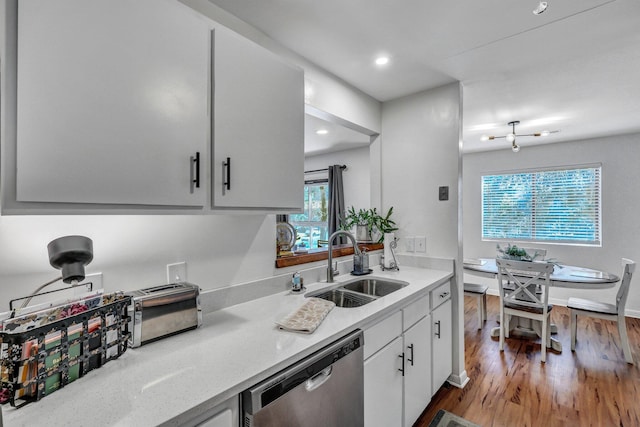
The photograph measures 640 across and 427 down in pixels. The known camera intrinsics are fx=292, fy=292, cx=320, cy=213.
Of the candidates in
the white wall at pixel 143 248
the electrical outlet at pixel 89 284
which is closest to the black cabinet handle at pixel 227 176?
the white wall at pixel 143 248

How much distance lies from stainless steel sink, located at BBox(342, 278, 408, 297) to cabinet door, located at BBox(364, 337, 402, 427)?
0.46 metres

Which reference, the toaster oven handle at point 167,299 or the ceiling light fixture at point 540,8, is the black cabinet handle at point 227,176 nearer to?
the toaster oven handle at point 167,299

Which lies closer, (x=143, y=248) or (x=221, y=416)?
(x=221, y=416)

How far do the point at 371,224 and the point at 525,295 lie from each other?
1819 mm

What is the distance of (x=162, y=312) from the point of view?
108 cm

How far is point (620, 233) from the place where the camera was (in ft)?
12.5

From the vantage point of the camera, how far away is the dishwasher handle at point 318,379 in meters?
1.04

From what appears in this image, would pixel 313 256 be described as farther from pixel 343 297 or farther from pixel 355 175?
pixel 355 175

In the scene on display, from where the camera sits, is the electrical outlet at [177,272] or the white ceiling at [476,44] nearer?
the electrical outlet at [177,272]

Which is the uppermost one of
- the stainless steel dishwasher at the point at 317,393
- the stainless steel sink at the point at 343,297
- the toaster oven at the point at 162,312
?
the toaster oven at the point at 162,312

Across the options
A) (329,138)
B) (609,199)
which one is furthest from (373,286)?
(609,199)

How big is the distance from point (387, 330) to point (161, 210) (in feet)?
3.87

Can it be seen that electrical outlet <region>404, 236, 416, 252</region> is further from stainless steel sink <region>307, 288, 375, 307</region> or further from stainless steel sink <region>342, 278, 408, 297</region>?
stainless steel sink <region>307, 288, 375, 307</region>

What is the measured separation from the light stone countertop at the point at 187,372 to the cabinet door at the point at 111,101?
0.50 m
